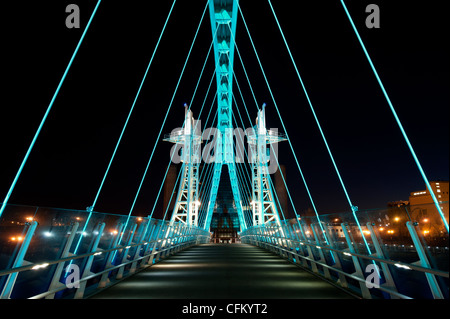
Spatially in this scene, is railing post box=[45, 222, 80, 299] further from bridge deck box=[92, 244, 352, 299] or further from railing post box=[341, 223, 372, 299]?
railing post box=[341, 223, 372, 299]

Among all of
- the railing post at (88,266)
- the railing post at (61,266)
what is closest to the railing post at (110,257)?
the railing post at (88,266)

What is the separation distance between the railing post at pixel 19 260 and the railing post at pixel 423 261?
4.69 m

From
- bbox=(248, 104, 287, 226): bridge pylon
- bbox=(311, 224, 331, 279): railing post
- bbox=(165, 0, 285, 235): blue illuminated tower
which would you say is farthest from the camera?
bbox=(248, 104, 287, 226): bridge pylon

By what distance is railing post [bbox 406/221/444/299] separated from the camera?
3.67m

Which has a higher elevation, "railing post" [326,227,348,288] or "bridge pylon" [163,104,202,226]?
"bridge pylon" [163,104,202,226]

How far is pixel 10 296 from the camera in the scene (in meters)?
4.02

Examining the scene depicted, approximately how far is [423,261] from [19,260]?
4.80 m

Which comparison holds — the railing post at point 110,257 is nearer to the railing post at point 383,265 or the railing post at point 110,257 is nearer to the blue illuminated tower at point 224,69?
the railing post at point 383,265

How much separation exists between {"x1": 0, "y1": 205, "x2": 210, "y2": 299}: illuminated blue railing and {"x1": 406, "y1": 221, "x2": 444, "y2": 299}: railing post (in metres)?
4.68

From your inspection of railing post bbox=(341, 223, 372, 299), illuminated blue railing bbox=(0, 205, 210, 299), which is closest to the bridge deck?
railing post bbox=(341, 223, 372, 299)

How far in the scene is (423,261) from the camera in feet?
12.5

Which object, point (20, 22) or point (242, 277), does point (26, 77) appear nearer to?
point (20, 22)

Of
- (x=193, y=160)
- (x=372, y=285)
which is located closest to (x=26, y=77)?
(x=372, y=285)

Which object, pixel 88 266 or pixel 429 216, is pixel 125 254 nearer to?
pixel 88 266
